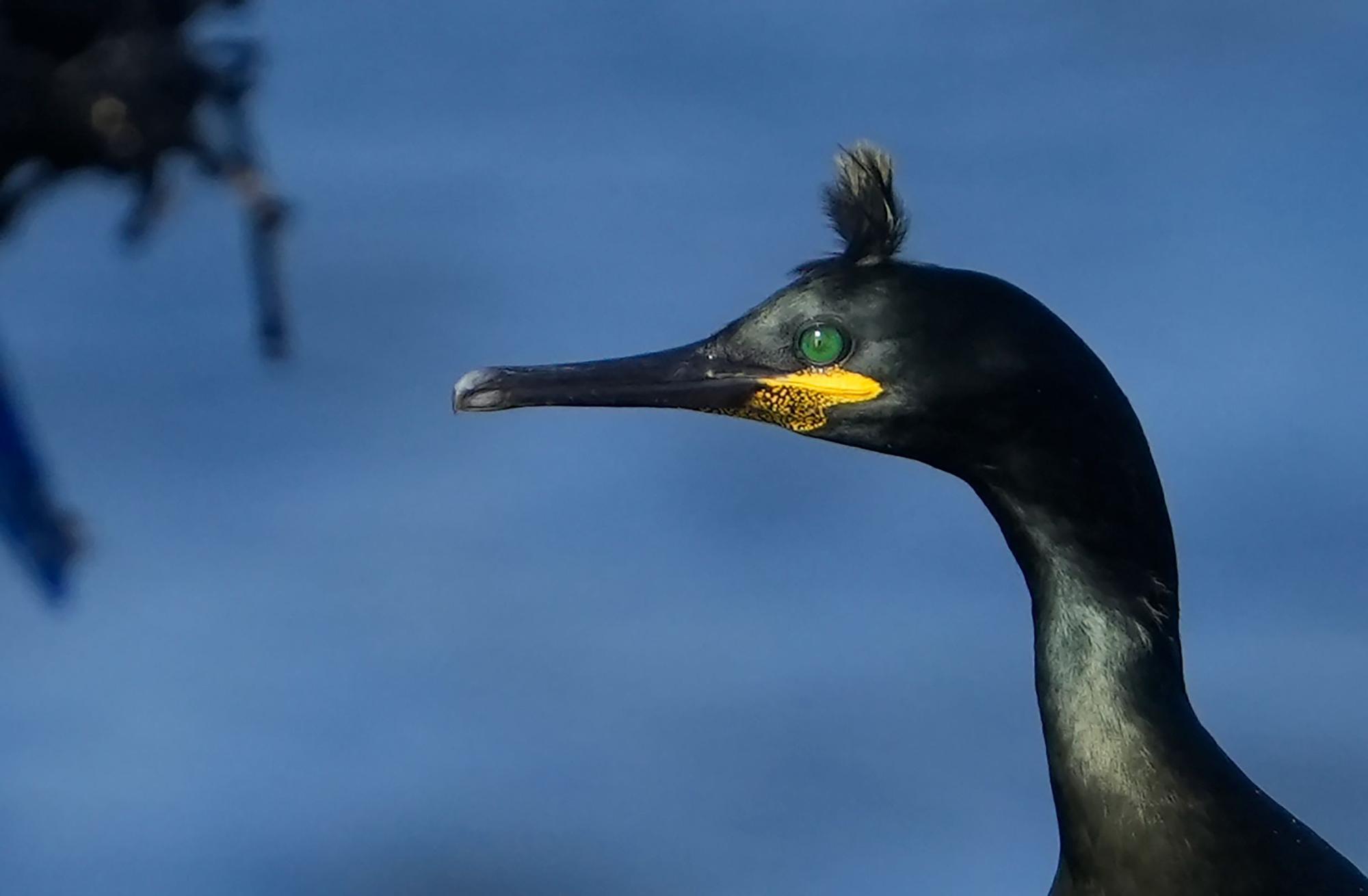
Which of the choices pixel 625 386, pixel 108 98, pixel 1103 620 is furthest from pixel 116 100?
pixel 1103 620

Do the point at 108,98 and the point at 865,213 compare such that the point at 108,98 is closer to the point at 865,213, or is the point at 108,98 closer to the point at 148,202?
the point at 148,202

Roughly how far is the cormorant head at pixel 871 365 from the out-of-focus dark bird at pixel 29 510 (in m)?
1.02

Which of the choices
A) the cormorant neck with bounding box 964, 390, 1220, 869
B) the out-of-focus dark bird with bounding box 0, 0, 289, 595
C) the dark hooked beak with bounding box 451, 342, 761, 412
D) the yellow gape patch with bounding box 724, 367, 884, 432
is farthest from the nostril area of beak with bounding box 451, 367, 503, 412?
the out-of-focus dark bird with bounding box 0, 0, 289, 595

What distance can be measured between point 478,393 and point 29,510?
3.46 feet

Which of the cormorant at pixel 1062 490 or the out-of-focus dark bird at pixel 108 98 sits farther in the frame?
the cormorant at pixel 1062 490

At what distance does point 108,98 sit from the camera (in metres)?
1.68

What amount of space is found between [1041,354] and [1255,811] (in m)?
0.69

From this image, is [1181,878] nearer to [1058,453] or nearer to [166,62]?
[1058,453]

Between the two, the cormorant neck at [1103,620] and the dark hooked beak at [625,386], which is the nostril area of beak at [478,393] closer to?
the dark hooked beak at [625,386]

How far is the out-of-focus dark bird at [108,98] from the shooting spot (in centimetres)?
169

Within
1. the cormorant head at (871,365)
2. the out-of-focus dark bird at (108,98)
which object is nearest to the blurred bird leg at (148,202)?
the out-of-focus dark bird at (108,98)

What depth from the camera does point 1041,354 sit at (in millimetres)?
2775

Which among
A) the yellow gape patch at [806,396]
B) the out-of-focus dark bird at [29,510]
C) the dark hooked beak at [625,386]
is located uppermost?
the dark hooked beak at [625,386]

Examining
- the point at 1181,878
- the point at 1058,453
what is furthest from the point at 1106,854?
the point at 1058,453
